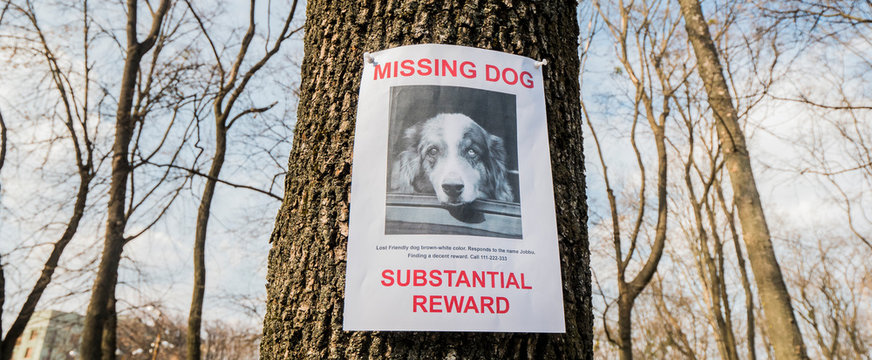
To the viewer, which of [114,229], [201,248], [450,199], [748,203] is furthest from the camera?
[201,248]

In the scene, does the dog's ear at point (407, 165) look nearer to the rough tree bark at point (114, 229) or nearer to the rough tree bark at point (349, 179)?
the rough tree bark at point (349, 179)

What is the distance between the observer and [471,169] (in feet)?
3.86

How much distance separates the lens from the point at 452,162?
118 centimetres

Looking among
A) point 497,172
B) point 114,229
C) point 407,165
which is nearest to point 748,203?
point 497,172

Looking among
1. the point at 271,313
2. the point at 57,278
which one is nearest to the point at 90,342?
the point at 57,278

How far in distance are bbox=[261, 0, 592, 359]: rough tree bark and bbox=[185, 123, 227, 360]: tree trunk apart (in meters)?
7.88

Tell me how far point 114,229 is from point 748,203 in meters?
8.21

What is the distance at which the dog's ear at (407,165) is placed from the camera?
1.15 metres

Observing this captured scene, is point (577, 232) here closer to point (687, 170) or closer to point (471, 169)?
point (471, 169)

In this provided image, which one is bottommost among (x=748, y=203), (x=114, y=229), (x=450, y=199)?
(x=450, y=199)

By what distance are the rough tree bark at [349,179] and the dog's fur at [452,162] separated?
0.15m

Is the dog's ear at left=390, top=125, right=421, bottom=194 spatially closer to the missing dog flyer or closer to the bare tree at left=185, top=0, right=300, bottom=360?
the missing dog flyer

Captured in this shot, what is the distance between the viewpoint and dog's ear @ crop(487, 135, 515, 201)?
1.17m

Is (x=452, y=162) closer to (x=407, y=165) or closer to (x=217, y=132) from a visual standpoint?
(x=407, y=165)
